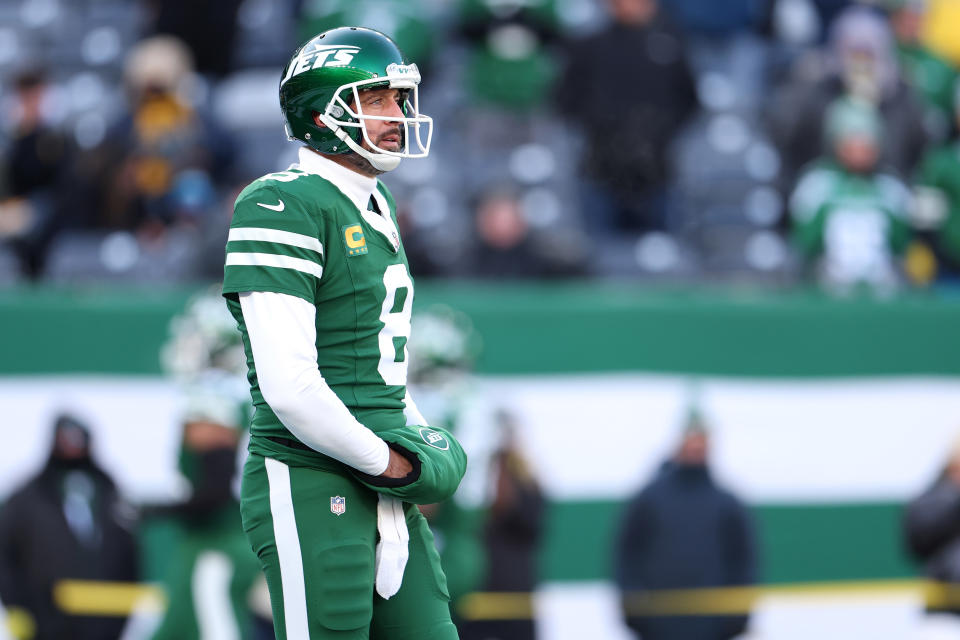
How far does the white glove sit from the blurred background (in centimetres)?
259

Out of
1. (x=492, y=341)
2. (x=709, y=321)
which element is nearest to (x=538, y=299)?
(x=492, y=341)

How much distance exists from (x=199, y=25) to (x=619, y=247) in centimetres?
305

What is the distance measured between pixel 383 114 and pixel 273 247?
452mm

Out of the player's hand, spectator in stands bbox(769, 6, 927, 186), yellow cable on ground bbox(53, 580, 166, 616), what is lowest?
yellow cable on ground bbox(53, 580, 166, 616)

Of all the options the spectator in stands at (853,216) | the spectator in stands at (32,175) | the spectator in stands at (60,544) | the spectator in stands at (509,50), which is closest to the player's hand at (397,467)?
the spectator in stands at (60,544)

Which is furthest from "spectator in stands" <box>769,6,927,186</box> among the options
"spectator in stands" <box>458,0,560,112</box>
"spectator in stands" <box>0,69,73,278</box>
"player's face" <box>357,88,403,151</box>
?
"player's face" <box>357,88,403,151</box>

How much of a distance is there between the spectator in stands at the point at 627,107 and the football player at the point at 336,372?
16.1 feet

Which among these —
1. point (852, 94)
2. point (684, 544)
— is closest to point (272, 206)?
point (684, 544)

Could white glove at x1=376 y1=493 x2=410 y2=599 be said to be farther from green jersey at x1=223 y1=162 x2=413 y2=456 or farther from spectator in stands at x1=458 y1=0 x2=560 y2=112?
spectator in stands at x1=458 y1=0 x2=560 y2=112

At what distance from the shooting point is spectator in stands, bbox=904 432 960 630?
700 centimetres

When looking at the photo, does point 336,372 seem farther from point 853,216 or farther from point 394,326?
point 853,216

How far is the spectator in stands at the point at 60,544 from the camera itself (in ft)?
22.4

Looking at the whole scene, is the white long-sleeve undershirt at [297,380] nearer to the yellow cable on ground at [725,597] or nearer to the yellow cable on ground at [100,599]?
the yellow cable on ground at [725,597]

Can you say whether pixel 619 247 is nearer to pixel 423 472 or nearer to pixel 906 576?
pixel 906 576
